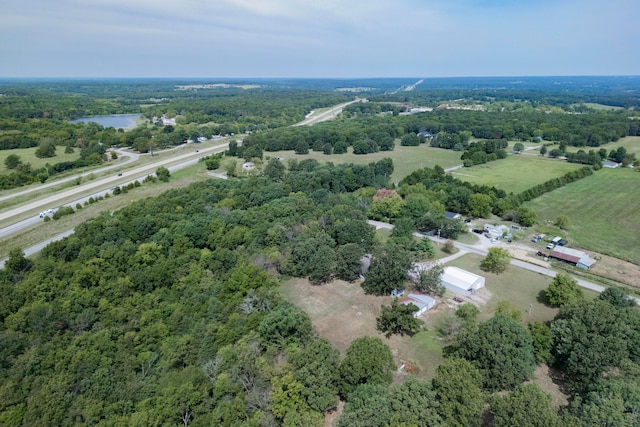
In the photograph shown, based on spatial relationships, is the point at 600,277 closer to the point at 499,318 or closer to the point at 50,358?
the point at 499,318

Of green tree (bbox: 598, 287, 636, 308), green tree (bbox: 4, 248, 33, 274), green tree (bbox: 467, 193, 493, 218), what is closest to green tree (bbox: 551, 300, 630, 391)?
green tree (bbox: 598, 287, 636, 308)

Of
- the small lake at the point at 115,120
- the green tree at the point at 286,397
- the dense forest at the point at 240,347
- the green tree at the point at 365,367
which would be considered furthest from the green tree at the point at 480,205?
the small lake at the point at 115,120

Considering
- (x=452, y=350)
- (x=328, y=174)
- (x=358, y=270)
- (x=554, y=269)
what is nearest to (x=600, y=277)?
(x=554, y=269)

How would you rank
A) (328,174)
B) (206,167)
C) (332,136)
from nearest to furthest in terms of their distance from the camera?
(328,174)
(206,167)
(332,136)

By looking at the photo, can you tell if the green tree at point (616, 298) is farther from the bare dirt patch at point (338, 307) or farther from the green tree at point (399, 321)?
the bare dirt patch at point (338, 307)

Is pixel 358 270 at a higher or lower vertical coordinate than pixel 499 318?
lower

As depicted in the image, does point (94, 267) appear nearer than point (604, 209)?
Yes

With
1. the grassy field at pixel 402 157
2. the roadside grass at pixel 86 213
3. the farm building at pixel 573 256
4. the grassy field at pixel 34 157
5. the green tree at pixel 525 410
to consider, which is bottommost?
the grassy field at pixel 402 157

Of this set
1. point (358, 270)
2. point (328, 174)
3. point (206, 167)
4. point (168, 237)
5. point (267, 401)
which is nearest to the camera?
point (267, 401)
